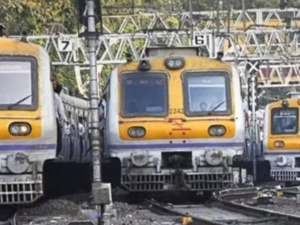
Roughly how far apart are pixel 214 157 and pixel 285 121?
8.19m

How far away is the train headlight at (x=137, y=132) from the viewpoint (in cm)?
1595

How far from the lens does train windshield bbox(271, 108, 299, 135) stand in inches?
928

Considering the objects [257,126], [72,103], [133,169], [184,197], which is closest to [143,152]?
[133,169]

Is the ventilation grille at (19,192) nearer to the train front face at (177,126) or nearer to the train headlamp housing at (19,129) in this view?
the train headlamp housing at (19,129)

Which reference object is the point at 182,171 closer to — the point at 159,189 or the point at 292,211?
the point at 159,189

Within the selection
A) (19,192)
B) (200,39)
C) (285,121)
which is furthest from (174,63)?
(200,39)

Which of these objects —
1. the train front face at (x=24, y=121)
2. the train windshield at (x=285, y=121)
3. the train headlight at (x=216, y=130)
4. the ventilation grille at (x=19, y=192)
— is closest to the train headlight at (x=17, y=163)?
the train front face at (x=24, y=121)

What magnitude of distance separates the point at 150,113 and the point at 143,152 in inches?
25.4

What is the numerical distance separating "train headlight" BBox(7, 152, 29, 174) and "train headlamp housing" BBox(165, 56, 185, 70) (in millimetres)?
4107

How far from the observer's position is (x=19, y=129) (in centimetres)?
1302

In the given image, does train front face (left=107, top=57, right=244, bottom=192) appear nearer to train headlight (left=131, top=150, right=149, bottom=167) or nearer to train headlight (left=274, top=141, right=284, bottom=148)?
train headlight (left=131, top=150, right=149, bottom=167)

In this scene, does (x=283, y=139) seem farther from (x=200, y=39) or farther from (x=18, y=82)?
(x=18, y=82)

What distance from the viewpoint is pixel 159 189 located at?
15.9 meters

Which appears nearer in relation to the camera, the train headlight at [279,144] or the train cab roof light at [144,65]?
the train cab roof light at [144,65]
